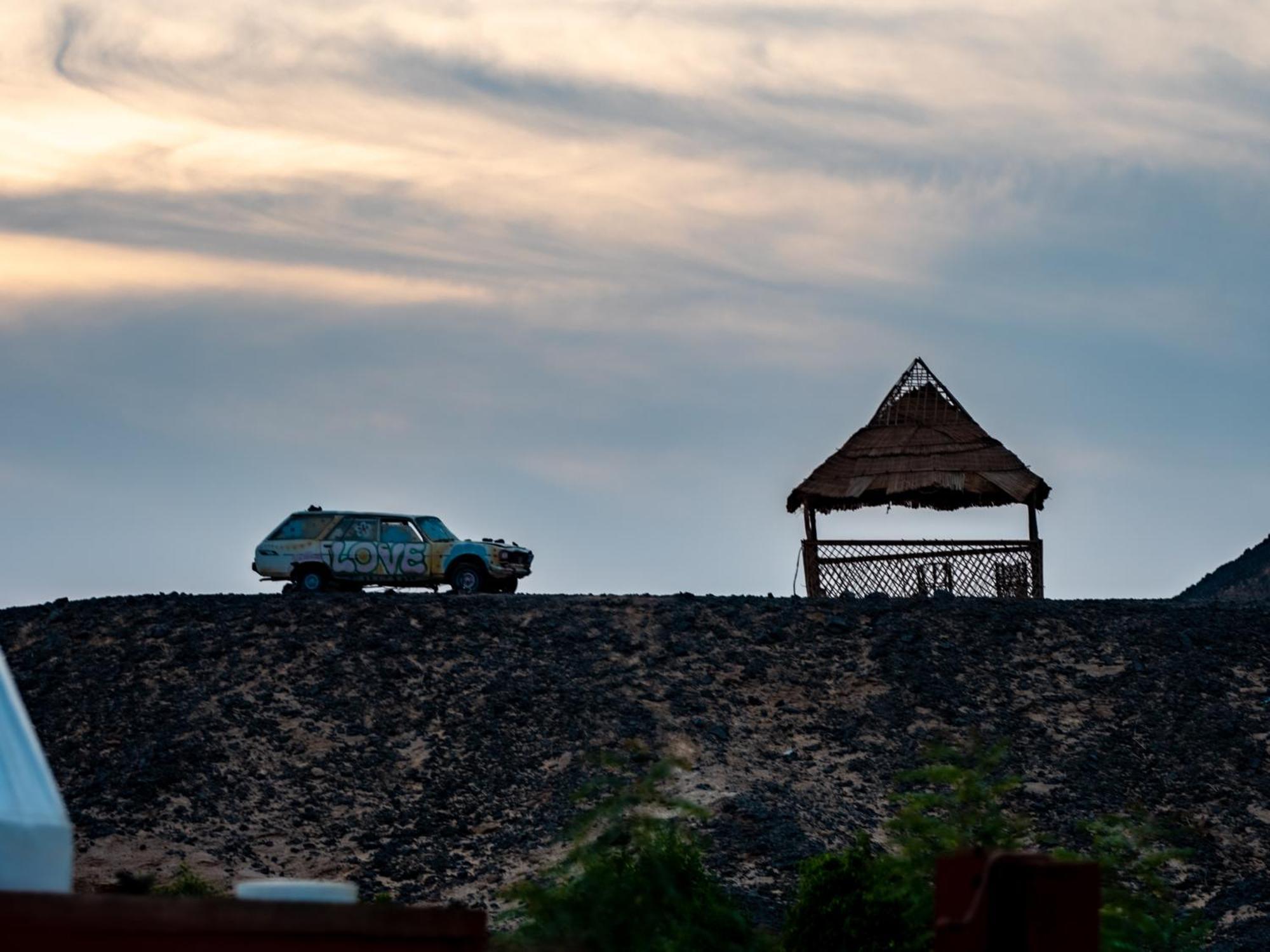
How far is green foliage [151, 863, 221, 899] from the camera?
19703mm

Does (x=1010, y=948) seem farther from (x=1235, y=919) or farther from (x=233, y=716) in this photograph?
(x=233, y=716)

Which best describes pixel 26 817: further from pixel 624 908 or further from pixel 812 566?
pixel 812 566

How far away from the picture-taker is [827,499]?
31.6 metres

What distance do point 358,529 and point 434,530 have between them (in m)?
1.21

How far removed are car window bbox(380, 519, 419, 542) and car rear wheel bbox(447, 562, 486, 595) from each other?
2.70 feet

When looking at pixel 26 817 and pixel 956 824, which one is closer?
pixel 26 817

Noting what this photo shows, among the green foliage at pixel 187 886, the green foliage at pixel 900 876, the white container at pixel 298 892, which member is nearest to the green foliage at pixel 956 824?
the green foliage at pixel 900 876

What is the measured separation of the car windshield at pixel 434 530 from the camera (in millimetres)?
30500

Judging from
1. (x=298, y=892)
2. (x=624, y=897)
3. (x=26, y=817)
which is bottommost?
(x=624, y=897)

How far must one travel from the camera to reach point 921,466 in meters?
31.5

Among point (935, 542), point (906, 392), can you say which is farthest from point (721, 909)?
point (906, 392)

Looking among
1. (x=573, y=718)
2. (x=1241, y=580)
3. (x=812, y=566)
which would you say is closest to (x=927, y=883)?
(x=573, y=718)

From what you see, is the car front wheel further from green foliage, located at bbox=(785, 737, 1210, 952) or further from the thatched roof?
green foliage, located at bbox=(785, 737, 1210, 952)

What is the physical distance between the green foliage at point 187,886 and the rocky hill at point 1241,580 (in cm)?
2923
